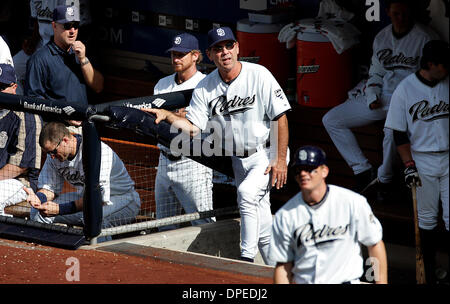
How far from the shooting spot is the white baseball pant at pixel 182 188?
7.14 m

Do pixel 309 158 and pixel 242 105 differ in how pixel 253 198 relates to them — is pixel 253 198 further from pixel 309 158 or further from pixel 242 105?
pixel 309 158

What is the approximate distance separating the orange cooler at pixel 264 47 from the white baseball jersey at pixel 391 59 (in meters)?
1.04

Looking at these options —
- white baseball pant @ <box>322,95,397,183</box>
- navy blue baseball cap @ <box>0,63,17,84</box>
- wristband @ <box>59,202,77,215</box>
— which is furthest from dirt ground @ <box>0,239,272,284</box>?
white baseball pant @ <box>322,95,397,183</box>

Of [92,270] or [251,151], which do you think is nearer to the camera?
[92,270]

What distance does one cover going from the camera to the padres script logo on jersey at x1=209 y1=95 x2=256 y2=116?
658 cm

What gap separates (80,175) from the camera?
687cm

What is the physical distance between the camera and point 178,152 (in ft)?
22.7

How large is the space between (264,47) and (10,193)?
249 centimetres

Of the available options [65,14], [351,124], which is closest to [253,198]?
[351,124]

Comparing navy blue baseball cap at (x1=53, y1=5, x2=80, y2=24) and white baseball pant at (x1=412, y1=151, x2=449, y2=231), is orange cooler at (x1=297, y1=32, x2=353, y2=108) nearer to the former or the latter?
white baseball pant at (x1=412, y1=151, x2=449, y2=231)

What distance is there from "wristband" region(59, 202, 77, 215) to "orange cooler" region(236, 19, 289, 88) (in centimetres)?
229

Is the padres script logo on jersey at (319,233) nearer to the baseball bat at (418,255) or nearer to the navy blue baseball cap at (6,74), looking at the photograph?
the baseball bat at (418,255)

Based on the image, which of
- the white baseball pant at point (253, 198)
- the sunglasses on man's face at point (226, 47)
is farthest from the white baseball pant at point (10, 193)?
the sunglasses on man's face at point (226, 47)

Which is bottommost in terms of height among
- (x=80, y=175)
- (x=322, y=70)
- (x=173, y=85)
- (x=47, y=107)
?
(x=80, y=175)
